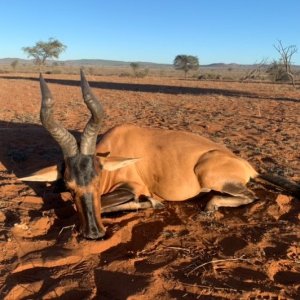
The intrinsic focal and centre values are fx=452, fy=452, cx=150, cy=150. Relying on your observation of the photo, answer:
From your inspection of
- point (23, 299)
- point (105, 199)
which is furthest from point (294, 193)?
point (23, 299)

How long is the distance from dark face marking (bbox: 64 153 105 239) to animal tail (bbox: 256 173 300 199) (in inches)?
96.3

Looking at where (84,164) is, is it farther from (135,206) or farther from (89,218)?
(135,206)

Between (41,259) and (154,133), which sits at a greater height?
(154,133)

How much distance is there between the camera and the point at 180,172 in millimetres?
6062

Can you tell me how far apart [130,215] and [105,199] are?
0.36m

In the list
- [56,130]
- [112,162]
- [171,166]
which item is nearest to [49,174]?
[56,130]

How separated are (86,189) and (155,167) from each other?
1507mm

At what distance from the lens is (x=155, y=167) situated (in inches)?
242

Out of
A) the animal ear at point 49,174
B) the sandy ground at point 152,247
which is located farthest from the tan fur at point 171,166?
the animal ear at point 49,174

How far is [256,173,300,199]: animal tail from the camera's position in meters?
5.85

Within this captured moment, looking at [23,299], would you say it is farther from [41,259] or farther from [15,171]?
[15,171]

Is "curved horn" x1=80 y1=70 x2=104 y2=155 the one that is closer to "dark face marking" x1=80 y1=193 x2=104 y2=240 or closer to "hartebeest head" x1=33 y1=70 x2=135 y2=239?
"hartebeest head" x1=33 y1=70 x2=135 y2=239

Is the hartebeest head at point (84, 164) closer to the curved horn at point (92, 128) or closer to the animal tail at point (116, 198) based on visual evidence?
the curved horn at point (92, 128)

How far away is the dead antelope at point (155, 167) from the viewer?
17.0 ft
